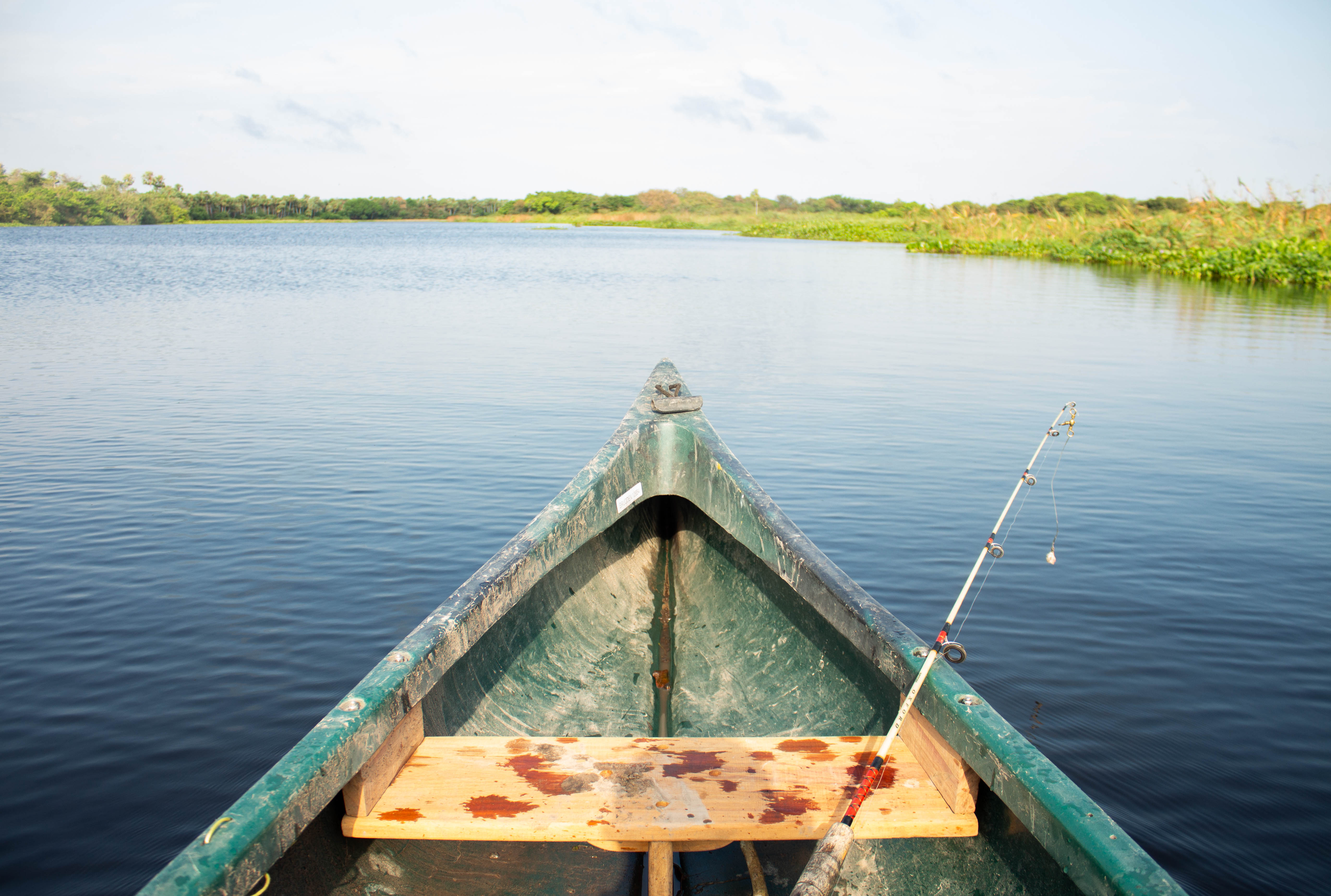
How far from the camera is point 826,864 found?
5.89 ft

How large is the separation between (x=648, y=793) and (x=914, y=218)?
239ft

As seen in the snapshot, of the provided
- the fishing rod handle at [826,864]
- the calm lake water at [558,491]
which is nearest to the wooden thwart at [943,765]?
the fishing rod handle at [826,864]

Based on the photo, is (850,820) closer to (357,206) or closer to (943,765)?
(943,765)

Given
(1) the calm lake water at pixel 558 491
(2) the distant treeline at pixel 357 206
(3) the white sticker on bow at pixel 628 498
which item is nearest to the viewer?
(1) the calm lake water at pixel 558 491

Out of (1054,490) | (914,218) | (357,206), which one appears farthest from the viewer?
(357,206)

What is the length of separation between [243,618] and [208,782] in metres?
1.55

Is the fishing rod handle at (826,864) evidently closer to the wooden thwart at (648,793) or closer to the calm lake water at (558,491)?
the wooden thwart at (648,793)

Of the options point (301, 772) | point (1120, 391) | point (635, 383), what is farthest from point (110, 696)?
point (1120, 391)

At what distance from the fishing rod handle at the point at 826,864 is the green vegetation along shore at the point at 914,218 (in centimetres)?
3040

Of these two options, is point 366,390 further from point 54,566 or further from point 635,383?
point 54,566

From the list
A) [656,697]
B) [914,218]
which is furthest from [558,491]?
[914,218]

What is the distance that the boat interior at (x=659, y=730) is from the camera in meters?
2.21

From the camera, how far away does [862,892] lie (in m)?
2.50

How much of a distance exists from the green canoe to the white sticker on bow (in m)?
0.01
